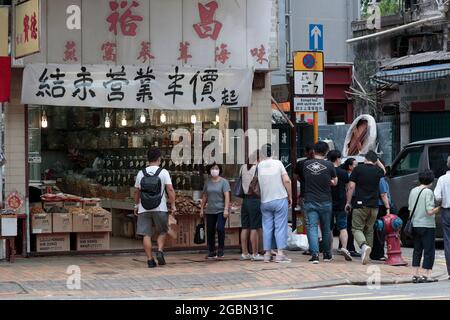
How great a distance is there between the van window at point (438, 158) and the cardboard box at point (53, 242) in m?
7.35

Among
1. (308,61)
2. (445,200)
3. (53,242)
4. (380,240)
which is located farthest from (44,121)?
(445,200)

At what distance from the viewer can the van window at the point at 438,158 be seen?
17031 millimetres

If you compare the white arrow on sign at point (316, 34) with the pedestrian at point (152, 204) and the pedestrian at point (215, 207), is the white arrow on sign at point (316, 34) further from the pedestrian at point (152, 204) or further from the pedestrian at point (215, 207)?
the pedestrian at point (152, 204)

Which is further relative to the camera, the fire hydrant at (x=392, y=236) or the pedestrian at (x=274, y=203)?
the fire hydrant at (x=392, y=236)

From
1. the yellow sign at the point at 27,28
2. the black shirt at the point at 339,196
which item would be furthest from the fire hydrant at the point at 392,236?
the yellow sign at the point at 27,28

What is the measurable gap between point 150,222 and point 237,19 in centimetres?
422

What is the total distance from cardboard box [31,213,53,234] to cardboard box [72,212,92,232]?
17.8 inches

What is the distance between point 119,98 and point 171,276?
357cm

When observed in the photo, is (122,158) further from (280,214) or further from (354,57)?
(354,57)

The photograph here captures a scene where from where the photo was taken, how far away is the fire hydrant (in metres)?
14.4

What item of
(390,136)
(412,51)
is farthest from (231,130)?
(412,51)

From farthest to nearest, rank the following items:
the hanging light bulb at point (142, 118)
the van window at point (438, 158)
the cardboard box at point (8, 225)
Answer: the van window at point (438, 158)
the hanging light bulb at point (142, 118)
the cardboard box at point (8, 225)

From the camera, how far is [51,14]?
14172mm

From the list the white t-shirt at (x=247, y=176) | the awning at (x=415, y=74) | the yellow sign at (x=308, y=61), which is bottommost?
the white t-shirt at (x=247, y=176)
